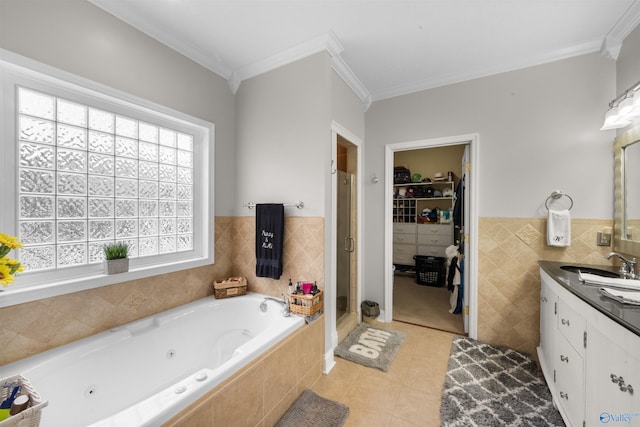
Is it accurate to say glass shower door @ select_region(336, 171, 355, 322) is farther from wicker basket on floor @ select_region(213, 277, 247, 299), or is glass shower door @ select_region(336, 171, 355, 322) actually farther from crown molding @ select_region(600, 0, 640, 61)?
crown molding @ select_region(600, 0, 640, 61)

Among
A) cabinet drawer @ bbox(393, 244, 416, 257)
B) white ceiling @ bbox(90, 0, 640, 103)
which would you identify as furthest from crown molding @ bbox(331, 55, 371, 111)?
cabinet drawer @ bbox(393, 244, 416, 257)

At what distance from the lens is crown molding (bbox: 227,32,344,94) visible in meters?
1.94

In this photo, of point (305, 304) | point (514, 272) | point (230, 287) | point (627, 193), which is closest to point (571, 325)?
point (514, 272)

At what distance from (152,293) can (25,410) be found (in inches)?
43.4

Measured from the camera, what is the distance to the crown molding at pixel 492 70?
201 centimetres

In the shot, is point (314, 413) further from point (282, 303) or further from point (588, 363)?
point (588, 363)

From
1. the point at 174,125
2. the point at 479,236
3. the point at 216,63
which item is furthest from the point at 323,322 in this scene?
the point at 216,63

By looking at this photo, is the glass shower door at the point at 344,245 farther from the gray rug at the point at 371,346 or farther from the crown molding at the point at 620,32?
the crown molding at the point at 620,32

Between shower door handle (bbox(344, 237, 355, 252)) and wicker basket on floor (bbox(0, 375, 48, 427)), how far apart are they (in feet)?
7.55

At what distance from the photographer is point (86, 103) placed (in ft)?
5.19

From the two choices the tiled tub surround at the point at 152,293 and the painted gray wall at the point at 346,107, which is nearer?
the tiled tub surround at the point at 152,293

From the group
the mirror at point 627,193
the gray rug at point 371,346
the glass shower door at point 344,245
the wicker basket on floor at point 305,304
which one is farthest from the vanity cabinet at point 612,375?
the glass shower door at point 344,245

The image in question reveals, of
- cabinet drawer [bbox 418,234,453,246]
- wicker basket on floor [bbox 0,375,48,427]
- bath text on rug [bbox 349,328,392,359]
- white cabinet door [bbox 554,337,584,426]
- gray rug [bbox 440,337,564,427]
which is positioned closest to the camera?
wicker basket on floor [bbox 0,375,48,427]

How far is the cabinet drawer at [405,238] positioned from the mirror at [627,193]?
2.94 meters
